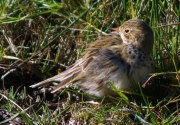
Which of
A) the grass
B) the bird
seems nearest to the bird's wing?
the bird

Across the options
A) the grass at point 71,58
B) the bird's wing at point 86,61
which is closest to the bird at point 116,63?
the bird's wing at point 86,61

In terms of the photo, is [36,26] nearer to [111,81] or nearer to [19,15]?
[19,15]

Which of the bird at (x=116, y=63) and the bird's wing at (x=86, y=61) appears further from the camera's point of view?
the bird's wing at (x=86, y=61)

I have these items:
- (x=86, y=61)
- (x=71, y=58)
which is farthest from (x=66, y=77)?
(x=71, y=58)

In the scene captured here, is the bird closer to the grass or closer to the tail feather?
the tail feather

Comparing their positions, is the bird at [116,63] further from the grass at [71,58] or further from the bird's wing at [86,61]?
the grass at [71,58]
